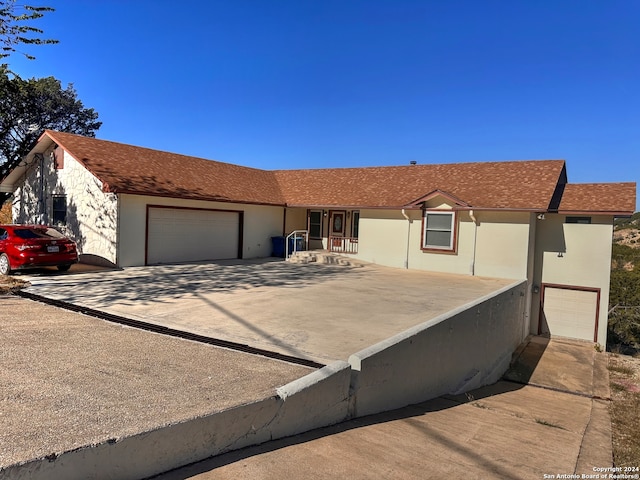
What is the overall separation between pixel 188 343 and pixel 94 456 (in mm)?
3434

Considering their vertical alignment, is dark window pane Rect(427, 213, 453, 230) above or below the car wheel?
above

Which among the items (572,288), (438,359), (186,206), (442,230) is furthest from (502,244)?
(186,206)

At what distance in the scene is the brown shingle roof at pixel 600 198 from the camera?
15617 millimetres

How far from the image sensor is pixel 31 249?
12320 mm

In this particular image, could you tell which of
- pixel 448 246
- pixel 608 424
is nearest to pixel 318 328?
pixel 608 424

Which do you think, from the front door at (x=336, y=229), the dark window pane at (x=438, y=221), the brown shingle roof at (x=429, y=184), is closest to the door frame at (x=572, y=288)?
the brown shingle roof at (x=429, y=184)

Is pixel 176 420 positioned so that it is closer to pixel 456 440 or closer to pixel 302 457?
Result: pixel 302 457

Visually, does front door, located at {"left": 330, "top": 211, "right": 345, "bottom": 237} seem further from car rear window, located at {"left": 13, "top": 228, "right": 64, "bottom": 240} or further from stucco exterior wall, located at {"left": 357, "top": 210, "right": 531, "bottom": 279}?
car rear window, located at {"left": 13, "top": 228, "right": 64, "bottom": 240}

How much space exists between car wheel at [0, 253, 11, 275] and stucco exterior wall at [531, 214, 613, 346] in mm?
18487

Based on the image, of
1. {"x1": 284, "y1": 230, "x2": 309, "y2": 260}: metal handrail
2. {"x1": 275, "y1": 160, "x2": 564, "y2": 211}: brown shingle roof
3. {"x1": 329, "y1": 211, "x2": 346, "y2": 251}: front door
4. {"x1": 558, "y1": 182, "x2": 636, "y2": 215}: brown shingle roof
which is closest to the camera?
{"x1": 558, "y1": 182, "x2": 636, "y2": 215}: brown shingle roof

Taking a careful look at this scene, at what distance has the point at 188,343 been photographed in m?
6.51

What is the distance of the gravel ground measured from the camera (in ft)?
11.4

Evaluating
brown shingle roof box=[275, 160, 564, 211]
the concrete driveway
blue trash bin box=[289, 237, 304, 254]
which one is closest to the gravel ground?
the concrete driveway

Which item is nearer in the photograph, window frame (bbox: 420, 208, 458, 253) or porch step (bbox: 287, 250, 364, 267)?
window frame (bbox: 420, 208, 458, 253)
